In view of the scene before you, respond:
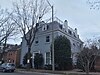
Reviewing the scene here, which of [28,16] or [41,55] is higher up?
[28,16]

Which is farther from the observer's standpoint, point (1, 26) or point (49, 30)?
point (1, 26)

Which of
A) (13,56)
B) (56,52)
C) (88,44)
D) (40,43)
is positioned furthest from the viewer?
(13,56)

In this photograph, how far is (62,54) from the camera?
37.0 meters

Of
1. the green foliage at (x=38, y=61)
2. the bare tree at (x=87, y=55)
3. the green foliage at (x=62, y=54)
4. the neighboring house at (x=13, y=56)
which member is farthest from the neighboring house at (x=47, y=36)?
the neighboring house at (x=13, y=56)

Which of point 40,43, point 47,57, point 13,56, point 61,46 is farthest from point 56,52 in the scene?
point 13,56

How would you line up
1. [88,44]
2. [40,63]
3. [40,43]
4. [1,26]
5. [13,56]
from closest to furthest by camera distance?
[88,44]
[40,63]
[40,43]
[1,26]
[13,56]

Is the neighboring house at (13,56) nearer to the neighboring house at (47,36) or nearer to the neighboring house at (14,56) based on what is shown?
the neighboring house at (14,56)

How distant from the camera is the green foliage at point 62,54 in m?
36.8

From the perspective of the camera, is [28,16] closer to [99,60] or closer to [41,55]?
[41,55]

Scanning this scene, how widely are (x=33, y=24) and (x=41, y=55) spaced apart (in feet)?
24.7

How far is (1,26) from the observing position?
5000 centimetres

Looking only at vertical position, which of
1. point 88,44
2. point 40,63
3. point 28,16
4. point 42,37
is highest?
point 28,16

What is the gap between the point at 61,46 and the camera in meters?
37.2

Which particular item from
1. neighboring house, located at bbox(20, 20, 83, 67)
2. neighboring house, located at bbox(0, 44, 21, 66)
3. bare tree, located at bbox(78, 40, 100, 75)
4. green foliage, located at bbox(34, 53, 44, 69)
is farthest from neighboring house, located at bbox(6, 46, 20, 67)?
bare tree, located at bbox(78, 40, 100, 75)
